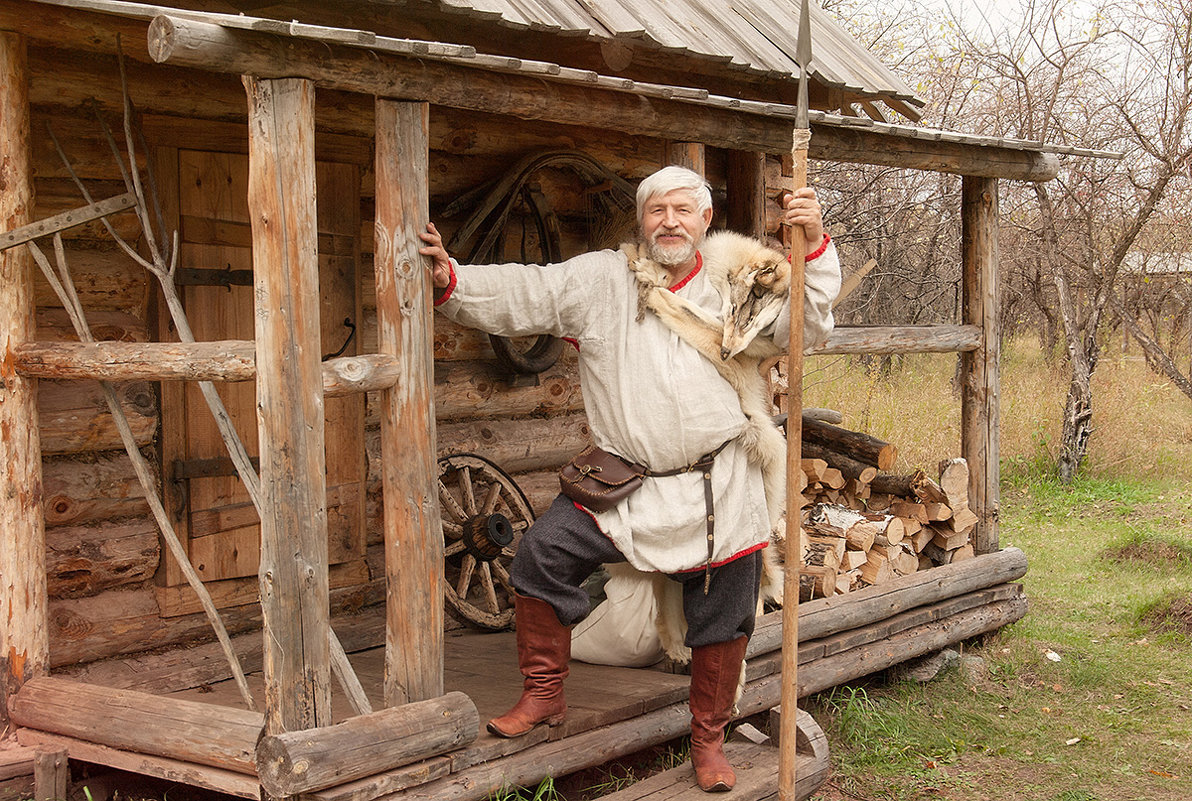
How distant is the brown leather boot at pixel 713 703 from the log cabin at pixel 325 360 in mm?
361

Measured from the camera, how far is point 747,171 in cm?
641

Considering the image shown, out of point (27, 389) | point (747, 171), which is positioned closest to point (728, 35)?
point (747, 171)

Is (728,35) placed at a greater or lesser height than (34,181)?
greater

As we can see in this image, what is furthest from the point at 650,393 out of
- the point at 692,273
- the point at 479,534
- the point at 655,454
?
the point at 479,534

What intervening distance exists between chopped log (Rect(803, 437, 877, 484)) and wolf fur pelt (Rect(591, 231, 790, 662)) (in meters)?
2.74

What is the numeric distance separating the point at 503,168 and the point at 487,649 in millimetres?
2476

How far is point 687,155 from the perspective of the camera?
5.18m

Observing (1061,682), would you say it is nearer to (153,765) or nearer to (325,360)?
(325,360)

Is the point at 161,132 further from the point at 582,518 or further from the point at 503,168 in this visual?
the point at 582,518

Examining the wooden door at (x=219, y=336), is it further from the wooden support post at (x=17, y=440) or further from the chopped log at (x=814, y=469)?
the chopped log at (x=814, y=469)

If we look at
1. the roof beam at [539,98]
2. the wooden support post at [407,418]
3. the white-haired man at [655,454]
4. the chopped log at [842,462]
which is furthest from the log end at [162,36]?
the chopped log at [842,462]

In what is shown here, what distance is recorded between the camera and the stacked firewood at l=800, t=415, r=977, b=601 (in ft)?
21.6

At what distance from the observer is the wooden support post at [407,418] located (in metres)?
3.88

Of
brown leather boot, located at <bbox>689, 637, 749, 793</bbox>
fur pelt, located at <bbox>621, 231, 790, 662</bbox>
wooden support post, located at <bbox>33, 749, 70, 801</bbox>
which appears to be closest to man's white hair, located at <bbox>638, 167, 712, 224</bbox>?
fur pelt, located at <bbox>621, 231, 790, 662</bbox>
